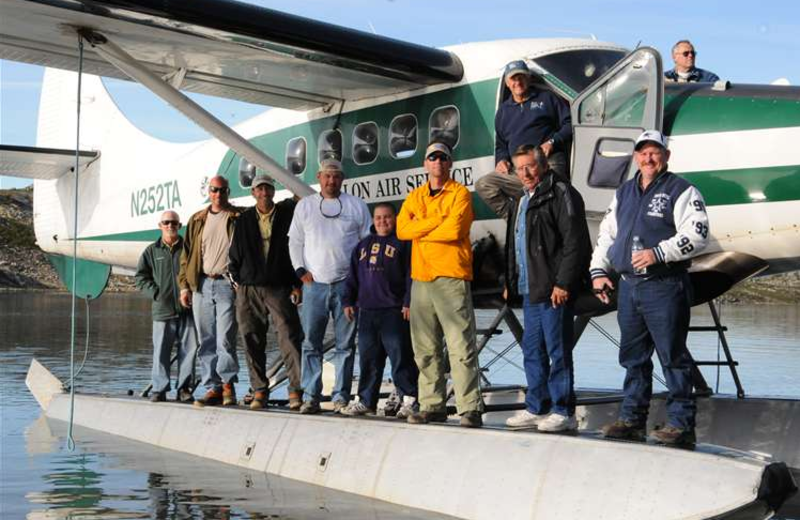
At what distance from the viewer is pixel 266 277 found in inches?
311

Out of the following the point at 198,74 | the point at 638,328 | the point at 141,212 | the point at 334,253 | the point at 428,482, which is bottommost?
the point at 428,482

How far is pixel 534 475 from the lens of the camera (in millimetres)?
5773

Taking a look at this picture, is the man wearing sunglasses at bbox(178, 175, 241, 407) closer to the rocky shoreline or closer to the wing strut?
the wing strut

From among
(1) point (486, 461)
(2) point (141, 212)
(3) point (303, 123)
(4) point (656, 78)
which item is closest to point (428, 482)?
(1) point (486, 461)

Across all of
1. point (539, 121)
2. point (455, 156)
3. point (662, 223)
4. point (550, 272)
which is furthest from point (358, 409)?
point (662, 223)

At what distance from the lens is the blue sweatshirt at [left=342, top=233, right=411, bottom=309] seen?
7.10 metres

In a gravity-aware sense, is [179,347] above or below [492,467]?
above

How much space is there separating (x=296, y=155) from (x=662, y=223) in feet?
16.0

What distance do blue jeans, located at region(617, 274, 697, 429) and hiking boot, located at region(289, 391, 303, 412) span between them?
291 centimetres

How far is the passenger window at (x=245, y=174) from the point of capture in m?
10.6

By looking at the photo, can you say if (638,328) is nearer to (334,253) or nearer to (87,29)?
(334,253)

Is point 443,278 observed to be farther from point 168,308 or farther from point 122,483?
point 168,308

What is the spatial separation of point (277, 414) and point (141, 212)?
18.1 feet

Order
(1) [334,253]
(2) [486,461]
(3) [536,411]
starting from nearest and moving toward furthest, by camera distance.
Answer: (2) [486,461] → (3) [536,411] → (1) [334,253]
